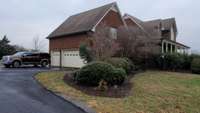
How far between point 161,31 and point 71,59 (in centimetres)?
1667

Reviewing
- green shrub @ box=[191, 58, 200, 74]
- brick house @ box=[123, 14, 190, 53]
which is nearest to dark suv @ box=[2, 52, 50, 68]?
brick house @ box=[123, 14, 190, 53]

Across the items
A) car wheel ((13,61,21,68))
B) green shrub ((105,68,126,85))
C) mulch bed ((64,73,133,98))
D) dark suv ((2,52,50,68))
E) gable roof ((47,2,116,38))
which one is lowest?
mulch bed ((64,73,133,98))

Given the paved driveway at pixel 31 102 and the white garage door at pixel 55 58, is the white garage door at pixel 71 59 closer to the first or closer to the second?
the white garage door at pixel 55 58

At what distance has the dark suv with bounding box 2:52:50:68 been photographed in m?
24.9

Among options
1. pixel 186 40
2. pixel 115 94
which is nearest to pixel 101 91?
pixel 115 94

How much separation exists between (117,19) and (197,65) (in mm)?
9605

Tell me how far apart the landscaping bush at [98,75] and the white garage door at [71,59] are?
12.4 m

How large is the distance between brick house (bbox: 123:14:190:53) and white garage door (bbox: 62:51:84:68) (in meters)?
6.90

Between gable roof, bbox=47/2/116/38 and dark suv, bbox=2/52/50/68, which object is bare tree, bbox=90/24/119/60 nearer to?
gable roof, bbox=47/2/116/38

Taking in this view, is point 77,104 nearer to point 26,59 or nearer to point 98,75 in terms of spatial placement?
point 98,75

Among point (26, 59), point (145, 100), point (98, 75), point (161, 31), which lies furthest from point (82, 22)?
point (145, 100)

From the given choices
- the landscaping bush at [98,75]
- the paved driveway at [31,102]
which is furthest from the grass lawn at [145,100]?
the landscaping bush at [98,75]

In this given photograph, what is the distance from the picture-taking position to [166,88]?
13359 mm

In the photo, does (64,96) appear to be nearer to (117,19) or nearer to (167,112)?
(167,112)
